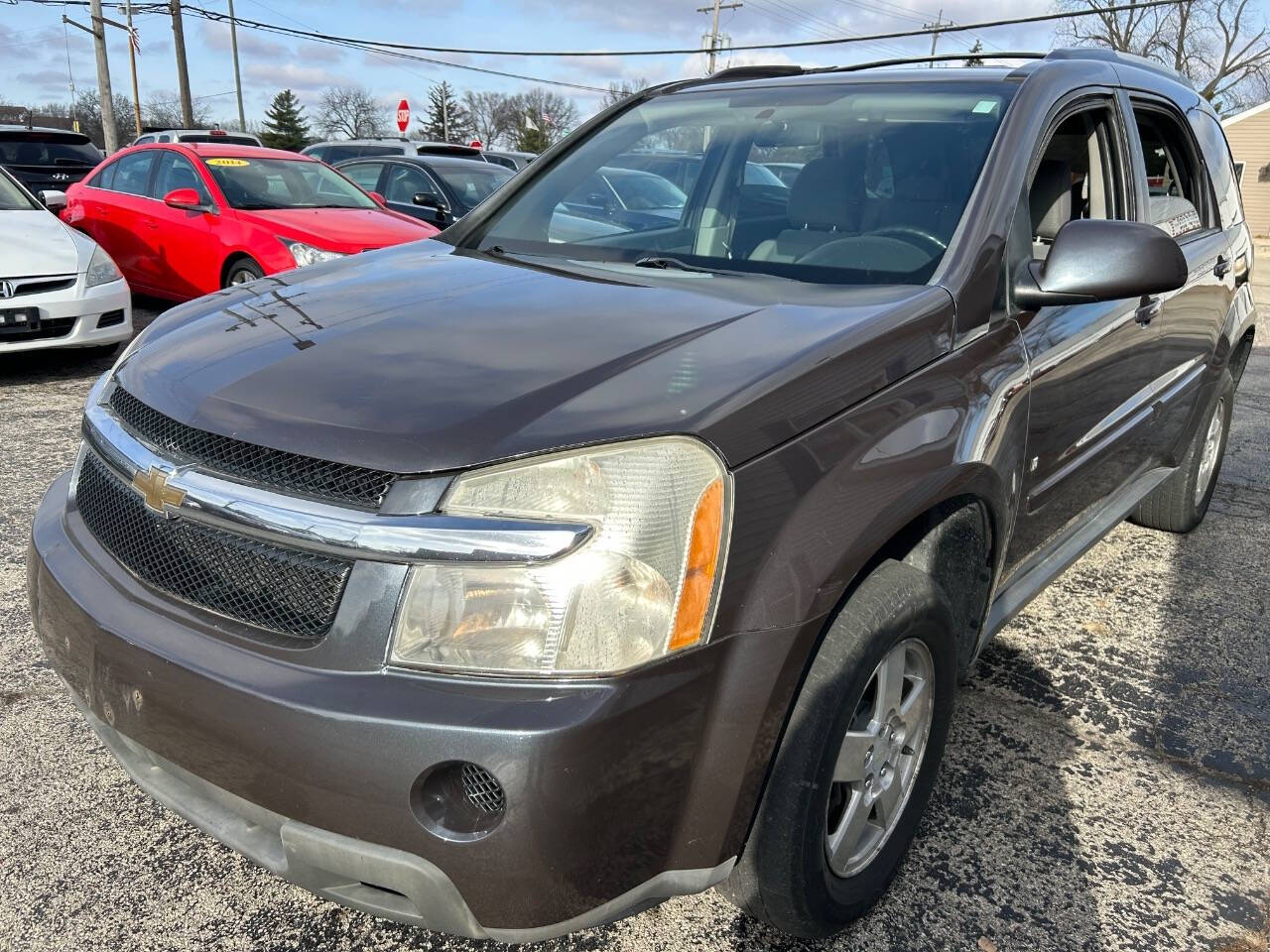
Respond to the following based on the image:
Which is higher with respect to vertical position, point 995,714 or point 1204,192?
point 1204,192

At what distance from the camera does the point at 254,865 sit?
2.24 meters

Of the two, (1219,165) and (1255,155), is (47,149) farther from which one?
(1255,155)

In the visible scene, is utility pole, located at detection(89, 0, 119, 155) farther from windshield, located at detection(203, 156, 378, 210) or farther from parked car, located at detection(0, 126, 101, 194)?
windshield, located at detection(203, 156, 378, 210)

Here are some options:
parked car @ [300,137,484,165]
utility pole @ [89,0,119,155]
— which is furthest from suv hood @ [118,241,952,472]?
utility pole @ [89,0,119,155]

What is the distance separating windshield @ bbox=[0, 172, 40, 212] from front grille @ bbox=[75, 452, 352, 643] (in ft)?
21.7

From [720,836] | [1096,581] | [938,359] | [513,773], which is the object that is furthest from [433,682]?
[1096,581]

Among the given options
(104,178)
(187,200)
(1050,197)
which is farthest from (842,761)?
(104,178)

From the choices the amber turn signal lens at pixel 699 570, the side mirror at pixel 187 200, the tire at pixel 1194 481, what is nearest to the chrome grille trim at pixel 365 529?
the amber turn signal lens at pixel 699 570

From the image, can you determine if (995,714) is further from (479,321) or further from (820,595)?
(479,321)

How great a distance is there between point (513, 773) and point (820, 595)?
58 cm

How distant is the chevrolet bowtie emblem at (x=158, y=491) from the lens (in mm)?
1738

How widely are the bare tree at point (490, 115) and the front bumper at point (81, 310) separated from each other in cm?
7614

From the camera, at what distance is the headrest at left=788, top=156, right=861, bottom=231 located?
8.71 ft

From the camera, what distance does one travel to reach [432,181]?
32.2ft
